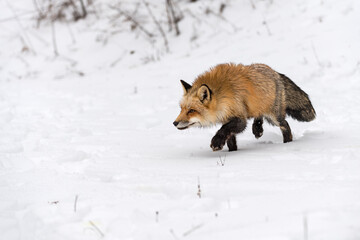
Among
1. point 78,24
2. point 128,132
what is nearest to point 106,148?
point 128,132

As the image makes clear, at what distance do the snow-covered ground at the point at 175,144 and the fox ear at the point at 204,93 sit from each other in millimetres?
713

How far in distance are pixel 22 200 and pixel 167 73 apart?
7.41m

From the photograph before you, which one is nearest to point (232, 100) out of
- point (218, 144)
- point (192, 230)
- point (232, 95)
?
point (232, 95)

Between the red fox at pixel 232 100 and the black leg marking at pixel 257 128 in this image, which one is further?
the black leg marking at pixel 257 128

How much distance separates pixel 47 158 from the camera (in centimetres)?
427

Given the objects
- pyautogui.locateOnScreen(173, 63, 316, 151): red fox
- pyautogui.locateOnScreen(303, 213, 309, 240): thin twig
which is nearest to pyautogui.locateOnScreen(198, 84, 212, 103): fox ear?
pyautogui.locateOnScreen(173, 63, 316, 151): red fox

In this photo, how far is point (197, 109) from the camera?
4488 millimetres

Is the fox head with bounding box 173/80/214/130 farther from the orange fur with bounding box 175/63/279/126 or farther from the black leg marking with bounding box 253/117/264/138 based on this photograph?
the black leg marking with bounding box 253/117/264/138

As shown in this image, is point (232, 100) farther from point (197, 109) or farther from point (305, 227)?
point (305, 227)

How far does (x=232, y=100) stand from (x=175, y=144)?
4.22 ft

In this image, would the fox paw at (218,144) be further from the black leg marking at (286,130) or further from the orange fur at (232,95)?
the black leg marking at (286,130)

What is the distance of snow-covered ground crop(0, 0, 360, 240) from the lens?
233 cm

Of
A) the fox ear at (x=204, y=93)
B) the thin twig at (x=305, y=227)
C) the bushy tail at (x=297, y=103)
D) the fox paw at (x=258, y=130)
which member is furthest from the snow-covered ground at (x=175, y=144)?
the fox ear at (x=204, y=93)

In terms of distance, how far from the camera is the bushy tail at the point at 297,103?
5.25 metres
